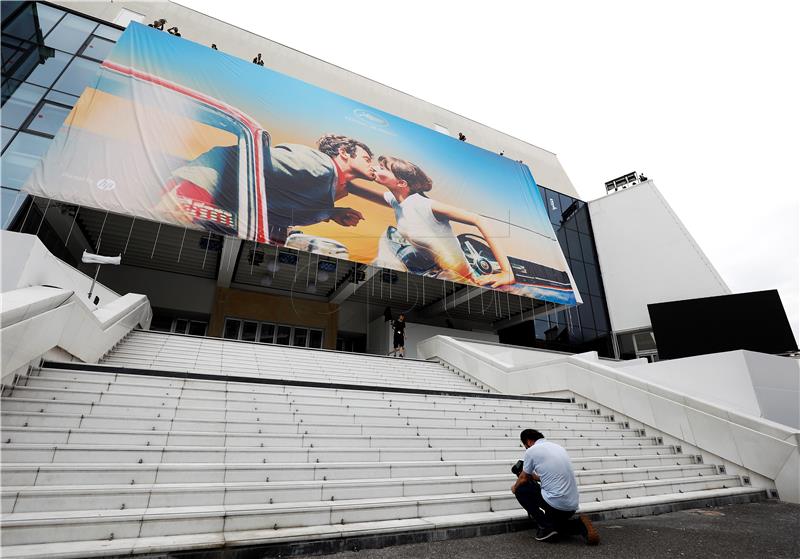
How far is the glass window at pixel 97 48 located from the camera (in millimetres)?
14925

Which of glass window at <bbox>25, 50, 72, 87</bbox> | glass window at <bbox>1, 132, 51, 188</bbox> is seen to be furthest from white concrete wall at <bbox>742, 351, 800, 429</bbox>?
glass window at <bbox>25, 50, 72, 87</bbox>

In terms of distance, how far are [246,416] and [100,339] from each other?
13.0 ft

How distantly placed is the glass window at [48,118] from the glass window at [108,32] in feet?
19.6

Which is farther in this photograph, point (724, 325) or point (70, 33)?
point (70, 33)

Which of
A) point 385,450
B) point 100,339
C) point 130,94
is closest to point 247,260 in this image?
point 130,94

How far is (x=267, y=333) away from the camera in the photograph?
18.2 meters

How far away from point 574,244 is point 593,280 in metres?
2.53

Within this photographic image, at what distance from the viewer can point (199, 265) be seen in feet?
53.3

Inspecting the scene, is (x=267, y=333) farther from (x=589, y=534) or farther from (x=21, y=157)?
(x=589, y=534)

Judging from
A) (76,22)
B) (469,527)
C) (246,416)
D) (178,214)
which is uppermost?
(76,22)

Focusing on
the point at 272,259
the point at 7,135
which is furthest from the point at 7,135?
the point at 272,259

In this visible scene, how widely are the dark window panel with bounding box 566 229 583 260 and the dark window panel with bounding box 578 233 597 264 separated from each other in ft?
0.99

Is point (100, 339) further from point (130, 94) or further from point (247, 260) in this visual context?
point (130, 94)

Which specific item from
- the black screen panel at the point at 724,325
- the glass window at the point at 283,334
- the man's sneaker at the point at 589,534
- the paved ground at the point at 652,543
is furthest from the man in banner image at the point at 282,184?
the black screen panel at the point at 724,325
